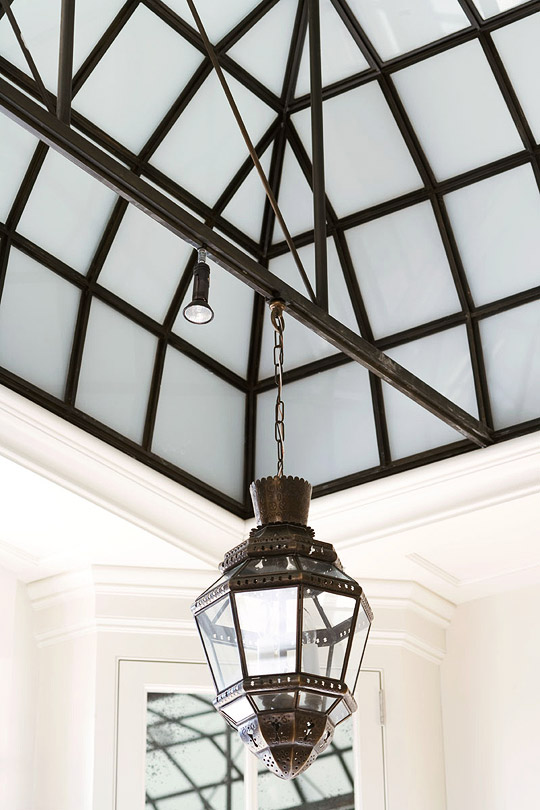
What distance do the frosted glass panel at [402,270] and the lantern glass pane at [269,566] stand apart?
3.63 m

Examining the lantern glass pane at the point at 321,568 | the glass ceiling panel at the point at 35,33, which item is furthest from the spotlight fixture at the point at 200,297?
the glass ceiling panel at the point at 35,33

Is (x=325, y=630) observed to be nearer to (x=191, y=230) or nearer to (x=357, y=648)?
(x=357, y=648)

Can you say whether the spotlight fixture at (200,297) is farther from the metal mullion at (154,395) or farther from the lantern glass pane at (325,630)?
the metal mullion at (154,395)

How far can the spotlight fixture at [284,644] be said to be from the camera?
298 centimetres

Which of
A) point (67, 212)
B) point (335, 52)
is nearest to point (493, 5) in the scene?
point (335, 52)

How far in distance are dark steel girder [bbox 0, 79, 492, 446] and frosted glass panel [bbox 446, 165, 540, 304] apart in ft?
4.36

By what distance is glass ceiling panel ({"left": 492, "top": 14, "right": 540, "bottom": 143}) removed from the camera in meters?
5.95

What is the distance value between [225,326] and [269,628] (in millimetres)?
4109

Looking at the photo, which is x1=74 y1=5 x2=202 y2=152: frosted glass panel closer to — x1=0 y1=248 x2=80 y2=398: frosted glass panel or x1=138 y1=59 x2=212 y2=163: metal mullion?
x1=138 y1=59 x2=212 y2=163: metal mullion

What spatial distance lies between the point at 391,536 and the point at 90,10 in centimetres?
321

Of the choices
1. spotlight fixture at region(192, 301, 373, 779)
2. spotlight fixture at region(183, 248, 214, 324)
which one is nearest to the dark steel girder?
spotlight fixture at region(183, 248, 214, 324)

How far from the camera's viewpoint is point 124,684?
6.64 meters

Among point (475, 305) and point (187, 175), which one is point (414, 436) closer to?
point (475, 305)

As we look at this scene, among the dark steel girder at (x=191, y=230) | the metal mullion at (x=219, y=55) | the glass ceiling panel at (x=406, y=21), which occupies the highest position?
the glass ceiling panel at (x=406, y=21)
